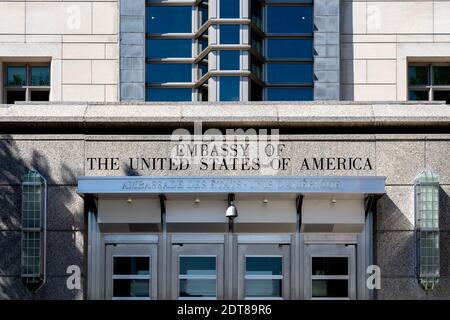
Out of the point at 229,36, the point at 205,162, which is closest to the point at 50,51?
the point at 229,36

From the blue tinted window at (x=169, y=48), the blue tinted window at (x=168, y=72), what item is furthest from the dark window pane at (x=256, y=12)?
the blue tinted window at (x=168, y=72)

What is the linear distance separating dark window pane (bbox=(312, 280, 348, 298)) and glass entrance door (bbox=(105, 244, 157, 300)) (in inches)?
127

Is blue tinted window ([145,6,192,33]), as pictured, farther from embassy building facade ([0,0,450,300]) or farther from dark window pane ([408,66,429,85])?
dark window pane ([408,66,429,85])

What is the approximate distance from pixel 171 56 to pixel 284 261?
6.26 metres

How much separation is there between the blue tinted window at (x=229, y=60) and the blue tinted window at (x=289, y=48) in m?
1.31

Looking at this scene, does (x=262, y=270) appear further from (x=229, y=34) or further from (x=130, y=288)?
(x=229, y=34)

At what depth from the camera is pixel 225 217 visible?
48.0 ft

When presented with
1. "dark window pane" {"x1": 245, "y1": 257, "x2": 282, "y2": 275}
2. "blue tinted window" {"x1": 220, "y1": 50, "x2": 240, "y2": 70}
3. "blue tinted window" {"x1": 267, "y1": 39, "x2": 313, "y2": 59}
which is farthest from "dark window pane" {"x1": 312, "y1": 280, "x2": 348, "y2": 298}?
"blue tinted window" {"x1": 267, "y1": 39, "x2": 313, "y2": 59}

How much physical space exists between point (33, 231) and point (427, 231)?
25.1 ft

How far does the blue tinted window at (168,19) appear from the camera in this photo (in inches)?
712

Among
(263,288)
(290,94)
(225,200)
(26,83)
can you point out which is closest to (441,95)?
(290,94)

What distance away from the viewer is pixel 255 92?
17.8m

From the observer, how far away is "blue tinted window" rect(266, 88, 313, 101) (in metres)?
18.0

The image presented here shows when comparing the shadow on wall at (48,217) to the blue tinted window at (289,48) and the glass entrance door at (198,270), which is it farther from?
the blue tinted window at (289,48)
